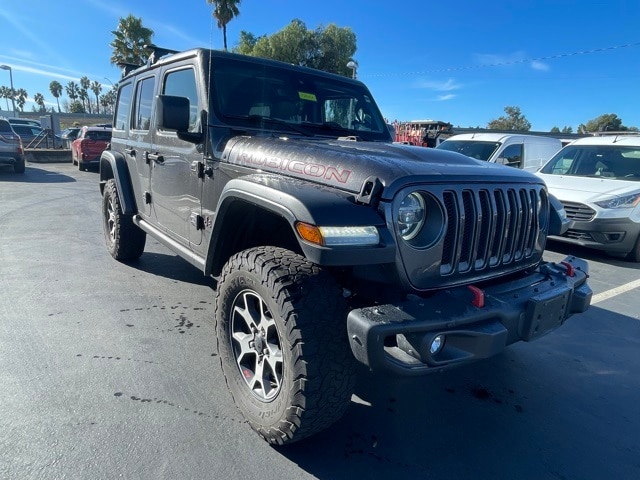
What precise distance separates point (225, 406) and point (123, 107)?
392cm

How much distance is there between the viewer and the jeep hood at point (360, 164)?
2.08 m

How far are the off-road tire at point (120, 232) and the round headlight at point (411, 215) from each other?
11.9ft

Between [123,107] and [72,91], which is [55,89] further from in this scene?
[123,107]

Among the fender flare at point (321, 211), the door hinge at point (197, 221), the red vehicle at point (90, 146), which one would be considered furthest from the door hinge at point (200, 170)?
the red vehicle at point (90, 146)

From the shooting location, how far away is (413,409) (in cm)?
259

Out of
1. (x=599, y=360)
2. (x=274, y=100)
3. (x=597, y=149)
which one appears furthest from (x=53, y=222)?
(x=597, y=149)

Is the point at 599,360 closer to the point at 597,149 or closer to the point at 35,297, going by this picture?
the point at 35,297

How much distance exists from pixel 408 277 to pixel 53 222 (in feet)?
23.2

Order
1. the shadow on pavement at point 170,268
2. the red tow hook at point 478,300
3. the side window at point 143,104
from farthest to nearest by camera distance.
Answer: the shadow on pavement at point 170,268
the side window at point 143,104
the red tow hook at point 478,300

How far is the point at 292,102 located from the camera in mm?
3424

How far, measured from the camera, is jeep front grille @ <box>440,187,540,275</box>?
7.07ft

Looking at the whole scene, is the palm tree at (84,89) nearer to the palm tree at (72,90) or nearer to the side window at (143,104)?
the palm tree at (72,90)

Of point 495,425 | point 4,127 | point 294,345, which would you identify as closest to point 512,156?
point 495,425

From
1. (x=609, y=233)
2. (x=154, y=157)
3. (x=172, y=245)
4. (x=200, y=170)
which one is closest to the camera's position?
(x=200, y=170)
